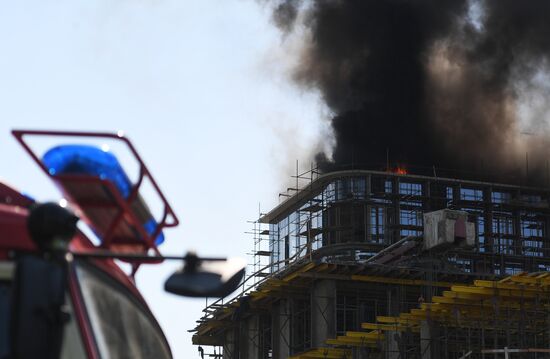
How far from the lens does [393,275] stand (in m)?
53.2

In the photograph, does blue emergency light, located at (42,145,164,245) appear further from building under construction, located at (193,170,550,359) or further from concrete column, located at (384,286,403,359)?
concrete column, located at (384,286,403,359)

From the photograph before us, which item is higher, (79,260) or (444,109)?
(444,109)

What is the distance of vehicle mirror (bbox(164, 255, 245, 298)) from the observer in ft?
11.9

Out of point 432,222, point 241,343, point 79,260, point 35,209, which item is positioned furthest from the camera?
point 241,343

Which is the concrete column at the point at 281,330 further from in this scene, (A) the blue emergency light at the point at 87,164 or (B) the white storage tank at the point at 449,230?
(A) the blue emergency light at the point at 87,164

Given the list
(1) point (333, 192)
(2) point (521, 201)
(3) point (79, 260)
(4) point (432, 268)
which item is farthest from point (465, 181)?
(3) point (79, 260)

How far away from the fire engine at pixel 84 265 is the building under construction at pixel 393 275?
33.6m

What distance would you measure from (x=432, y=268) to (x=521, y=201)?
42.4 feet

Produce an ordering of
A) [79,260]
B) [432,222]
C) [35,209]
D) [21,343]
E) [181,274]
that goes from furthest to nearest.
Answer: [432,222], [79,260], [181,274], [35,209], [21,343]

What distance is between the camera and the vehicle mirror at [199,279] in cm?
361

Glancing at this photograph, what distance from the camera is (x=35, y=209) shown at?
10.6 ft

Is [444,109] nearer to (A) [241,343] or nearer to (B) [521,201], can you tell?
(B) [521,201]

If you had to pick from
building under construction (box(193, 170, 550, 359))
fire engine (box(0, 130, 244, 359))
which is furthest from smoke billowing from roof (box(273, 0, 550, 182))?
fire engine (box(0, 130, 244, 359))

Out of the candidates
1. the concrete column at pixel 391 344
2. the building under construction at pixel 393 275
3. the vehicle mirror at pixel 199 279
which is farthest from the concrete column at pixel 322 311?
the vehicle mirror at pixel 199 279
